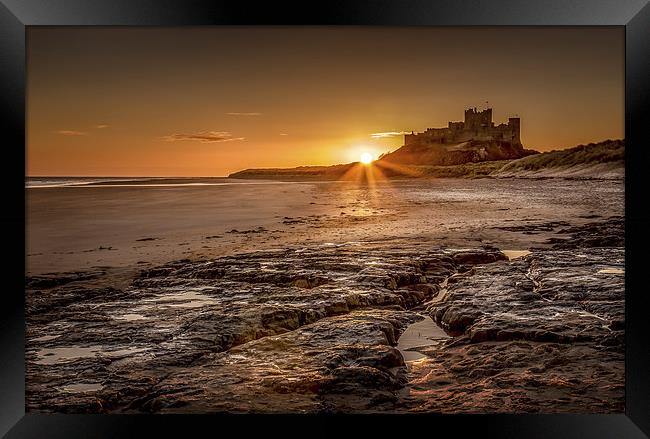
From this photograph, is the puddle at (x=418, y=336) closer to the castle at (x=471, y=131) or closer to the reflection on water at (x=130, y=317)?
the reflection on water at (x=130, y=317)

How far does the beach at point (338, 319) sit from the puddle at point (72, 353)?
0.02 metres

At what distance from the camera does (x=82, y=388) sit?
425cm

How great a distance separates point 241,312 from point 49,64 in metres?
6.60

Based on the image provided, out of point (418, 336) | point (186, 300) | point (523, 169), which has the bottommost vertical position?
point (418, 336)

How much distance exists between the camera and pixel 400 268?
22.3 ft

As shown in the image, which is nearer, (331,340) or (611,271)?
(331,340)

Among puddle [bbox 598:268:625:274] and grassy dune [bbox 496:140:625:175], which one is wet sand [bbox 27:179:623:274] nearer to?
grassy dune [bbox 496:140:625:175]

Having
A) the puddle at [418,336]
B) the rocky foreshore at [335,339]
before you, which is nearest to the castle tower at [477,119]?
the rocky foreshore at [335,339]

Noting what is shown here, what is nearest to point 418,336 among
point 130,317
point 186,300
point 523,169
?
point 186,300

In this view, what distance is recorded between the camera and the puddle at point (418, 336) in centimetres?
457

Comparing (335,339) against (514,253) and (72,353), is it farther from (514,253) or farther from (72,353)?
(514,253)

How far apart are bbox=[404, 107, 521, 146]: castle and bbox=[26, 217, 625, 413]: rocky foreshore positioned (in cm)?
308
